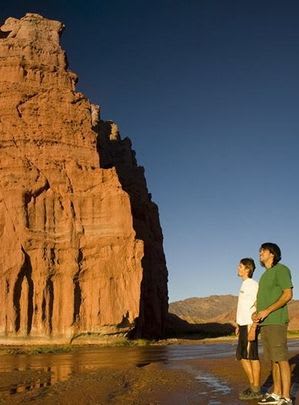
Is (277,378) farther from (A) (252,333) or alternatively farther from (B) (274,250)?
(B) (274,250)

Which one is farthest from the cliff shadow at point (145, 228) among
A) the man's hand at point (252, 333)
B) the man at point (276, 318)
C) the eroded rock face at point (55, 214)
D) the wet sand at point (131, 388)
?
the man at point (276, 318)

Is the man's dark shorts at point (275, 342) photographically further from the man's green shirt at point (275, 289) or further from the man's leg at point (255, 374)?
the man's leg at point (255, 374)

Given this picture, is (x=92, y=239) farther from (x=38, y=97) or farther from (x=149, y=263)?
(x=149, y=263)

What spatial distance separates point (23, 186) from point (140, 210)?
2265cm

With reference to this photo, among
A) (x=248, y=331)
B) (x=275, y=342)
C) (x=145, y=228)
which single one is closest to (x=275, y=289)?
(x=275, y=342)

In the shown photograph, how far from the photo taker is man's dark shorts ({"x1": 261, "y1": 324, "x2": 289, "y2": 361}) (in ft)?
26.9

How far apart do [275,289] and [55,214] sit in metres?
42.0

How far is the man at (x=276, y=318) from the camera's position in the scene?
8.13 m

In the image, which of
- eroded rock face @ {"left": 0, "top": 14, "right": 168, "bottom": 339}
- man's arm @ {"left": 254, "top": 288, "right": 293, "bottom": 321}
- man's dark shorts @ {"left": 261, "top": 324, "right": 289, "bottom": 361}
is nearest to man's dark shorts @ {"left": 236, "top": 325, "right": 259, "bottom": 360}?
man's dark shorts @ {"left": 261, "top": 324, "right": 289, "bottom": 361}

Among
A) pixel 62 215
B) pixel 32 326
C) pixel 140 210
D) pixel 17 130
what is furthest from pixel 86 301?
pixel 140 210

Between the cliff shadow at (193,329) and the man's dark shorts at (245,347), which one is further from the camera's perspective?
the cliff shadow at (193,329)

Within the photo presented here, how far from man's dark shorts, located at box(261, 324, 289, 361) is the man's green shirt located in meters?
0.09

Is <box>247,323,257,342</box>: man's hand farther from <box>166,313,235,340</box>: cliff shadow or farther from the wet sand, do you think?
<box>166,313,235,340</box>: cliff shadow

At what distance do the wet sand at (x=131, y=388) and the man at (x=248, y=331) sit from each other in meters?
0.49
